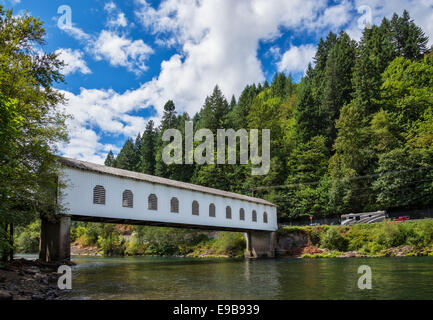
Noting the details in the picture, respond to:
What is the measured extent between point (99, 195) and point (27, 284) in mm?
9065

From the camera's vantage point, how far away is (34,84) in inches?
579

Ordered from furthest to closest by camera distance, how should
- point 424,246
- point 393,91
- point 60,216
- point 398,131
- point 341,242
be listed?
point 393,91 → point 398,131 → point 341,242 → point 424,246 → point 60,216

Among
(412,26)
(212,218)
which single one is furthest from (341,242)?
(412,26)

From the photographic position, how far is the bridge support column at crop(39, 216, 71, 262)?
17594 mm

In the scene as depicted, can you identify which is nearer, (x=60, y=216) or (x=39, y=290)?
(x=39, y=290)

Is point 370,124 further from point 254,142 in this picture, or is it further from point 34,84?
point 34,84

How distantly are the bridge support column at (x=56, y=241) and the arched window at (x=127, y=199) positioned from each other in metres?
3.59

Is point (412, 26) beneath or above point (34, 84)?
above

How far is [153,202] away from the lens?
22.6m

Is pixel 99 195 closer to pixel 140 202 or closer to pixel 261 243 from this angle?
pixel 140 202

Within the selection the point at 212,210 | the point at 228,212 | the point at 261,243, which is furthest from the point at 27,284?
the point at 261,243

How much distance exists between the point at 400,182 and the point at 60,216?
101 feet

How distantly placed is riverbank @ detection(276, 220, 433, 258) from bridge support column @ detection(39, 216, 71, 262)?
22704 millimetres
